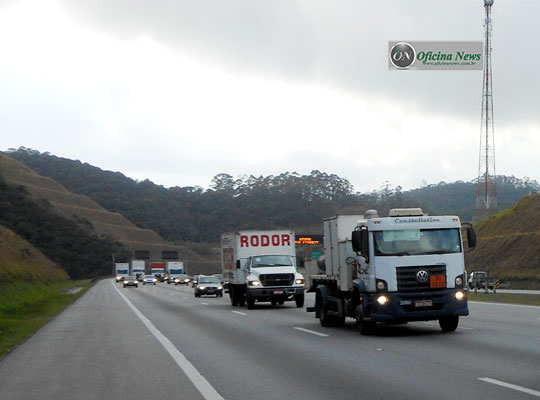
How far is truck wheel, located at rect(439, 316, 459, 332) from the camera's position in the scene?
1853cm

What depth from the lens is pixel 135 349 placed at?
54.2 ft

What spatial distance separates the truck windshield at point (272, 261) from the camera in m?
34.3

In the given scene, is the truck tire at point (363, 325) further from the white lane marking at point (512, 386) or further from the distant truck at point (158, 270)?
the distant truck at point (158, 270)

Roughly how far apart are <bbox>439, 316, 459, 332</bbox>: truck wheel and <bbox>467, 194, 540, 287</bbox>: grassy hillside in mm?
41271

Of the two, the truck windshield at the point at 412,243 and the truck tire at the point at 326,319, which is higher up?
the truck windshield at the point at 412,243

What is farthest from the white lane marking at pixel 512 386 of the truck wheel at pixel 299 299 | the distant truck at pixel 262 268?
the truck wheel at pixel 299 299

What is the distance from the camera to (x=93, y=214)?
166 m

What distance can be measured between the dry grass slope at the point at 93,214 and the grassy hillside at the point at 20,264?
163ft

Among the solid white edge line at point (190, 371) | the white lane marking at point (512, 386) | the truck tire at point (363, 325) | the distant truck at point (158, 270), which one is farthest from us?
the distant truck at point (158, 270)

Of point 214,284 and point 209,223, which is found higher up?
point 209,223

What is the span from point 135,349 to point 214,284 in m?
34.7

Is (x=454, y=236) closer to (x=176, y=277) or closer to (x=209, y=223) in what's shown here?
(x=176, y=277)

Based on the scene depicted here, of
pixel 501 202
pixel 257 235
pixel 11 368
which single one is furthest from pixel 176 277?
pixel 11 368

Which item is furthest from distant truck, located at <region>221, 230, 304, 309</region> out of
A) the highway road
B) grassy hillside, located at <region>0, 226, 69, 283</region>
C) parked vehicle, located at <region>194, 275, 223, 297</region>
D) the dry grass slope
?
the dry grass slope
